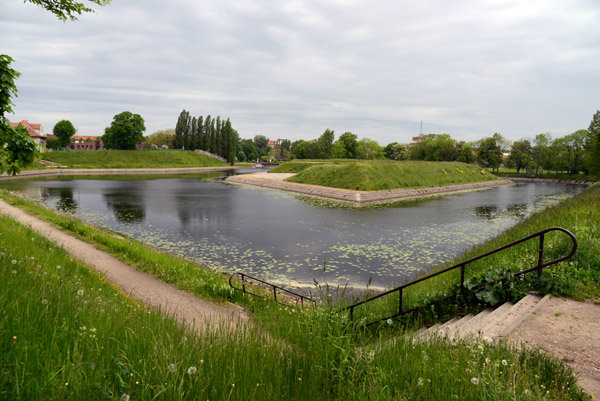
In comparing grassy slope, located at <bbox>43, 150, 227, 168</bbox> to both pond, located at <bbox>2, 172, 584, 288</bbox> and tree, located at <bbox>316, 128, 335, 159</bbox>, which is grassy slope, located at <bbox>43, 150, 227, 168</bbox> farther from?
pond, located at <bbox>2, 172, 584, 288</bbox>

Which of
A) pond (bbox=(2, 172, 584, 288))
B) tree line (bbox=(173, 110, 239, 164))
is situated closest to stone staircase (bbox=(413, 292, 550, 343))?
pond (bbox=(2, 172, 584, 288))

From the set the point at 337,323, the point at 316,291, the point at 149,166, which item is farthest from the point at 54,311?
the point at 149,166

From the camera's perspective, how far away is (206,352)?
3.20 metres

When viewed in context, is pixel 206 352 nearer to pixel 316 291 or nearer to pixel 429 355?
pixel 429 355

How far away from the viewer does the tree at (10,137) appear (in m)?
7.86

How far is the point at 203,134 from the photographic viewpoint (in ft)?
387

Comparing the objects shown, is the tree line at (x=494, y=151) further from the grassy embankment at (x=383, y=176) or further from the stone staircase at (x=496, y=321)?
the stone staircase at (x=496, y=321)

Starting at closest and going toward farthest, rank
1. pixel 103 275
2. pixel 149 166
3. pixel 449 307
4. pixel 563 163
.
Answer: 1. pixel 449 307
2. pixel 103 275
3. pixel 563 163
4. pixel 149 166

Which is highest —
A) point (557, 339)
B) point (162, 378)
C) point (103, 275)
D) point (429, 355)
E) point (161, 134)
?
point (161, 134)

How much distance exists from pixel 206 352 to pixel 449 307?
5535mm

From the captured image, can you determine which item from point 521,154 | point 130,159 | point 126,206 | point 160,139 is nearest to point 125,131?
point 130,159

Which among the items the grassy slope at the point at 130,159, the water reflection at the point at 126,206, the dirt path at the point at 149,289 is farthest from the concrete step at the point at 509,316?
the grassy slope at the point at 130,159

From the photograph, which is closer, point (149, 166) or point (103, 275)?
point (103, 275)

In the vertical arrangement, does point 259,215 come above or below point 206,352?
below
